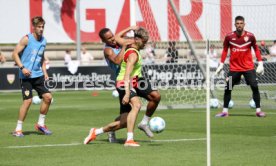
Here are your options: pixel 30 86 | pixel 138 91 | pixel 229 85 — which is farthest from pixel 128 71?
pixel 229 85

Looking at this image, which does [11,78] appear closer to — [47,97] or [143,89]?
[47,97]

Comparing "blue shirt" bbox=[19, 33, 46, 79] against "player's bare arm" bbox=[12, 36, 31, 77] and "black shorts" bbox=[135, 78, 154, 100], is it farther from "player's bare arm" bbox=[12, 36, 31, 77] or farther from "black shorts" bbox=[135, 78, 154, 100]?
"black shorts" bbox=[135, 78, 154, 100]

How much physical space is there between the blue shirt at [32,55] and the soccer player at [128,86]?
105 inches

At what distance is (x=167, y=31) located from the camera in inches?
1138

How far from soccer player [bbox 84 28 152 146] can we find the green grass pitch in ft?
1.09

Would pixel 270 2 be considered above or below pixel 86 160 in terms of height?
above

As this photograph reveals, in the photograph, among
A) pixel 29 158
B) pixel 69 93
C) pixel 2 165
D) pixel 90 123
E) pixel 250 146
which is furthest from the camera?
pixel 69 93

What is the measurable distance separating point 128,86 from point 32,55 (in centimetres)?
337

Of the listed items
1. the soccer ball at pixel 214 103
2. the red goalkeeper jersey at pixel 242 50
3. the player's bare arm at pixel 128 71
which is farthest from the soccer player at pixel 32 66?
the soccer ball at pixel 214 103

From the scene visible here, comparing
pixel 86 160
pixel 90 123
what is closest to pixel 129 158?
pixel 86 160

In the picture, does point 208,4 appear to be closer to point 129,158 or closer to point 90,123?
point 90,123

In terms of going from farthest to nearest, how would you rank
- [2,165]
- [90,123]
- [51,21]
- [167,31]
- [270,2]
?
[51,21] → [167,31] → [270,2] → [90,123] → [2,165]

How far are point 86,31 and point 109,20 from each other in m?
1.36

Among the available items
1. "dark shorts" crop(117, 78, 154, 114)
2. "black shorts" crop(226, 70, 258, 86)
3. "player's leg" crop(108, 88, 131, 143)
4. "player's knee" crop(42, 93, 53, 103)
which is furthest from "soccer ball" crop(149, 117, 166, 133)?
"black shorts" crop(226, 70, 258, 86)
